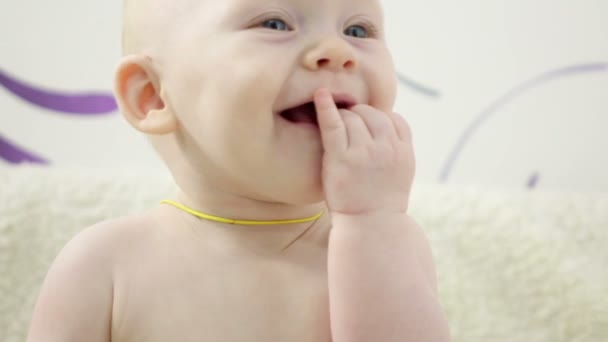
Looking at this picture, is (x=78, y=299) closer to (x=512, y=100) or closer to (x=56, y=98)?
(x=56, y=98)

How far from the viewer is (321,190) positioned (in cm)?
79

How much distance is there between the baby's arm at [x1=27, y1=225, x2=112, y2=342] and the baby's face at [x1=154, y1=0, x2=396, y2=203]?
0.51 ft

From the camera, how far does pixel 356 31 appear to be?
2.71 ft

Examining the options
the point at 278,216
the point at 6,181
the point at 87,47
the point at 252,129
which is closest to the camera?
the point at 252,129

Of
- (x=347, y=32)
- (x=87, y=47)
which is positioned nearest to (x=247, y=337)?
(x=347, y=32)

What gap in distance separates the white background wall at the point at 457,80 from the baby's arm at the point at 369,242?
0.93 m

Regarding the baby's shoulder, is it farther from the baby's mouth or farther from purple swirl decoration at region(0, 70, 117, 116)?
purple swirl decoration at region(0, 70, 117, 116)

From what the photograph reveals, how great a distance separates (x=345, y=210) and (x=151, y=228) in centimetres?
23

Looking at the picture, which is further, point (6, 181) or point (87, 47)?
point (87, 47)

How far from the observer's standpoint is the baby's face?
0.74 m

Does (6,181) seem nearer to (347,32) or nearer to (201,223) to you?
(201,223)

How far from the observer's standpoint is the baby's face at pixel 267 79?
2.43 ft

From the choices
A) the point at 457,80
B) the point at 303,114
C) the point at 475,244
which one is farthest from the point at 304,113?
the point at 457,80

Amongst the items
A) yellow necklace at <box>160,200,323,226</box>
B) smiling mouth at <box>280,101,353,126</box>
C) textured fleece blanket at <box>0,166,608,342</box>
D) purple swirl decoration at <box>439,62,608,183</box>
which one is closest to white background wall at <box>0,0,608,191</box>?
purple swirl decoration at <box>439,62,608,183</box>
